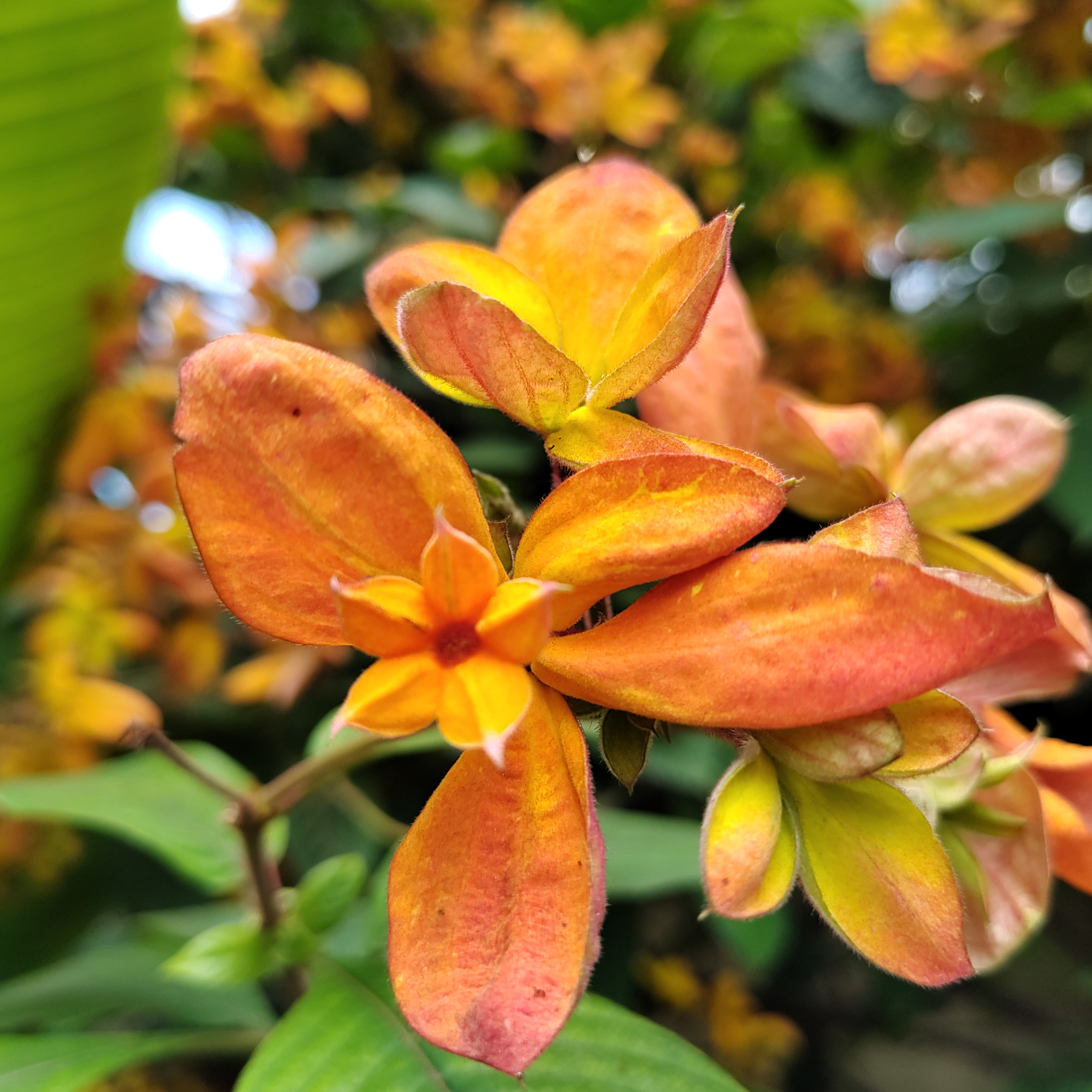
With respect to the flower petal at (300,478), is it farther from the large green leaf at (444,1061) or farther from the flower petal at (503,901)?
the large green leaf at (444,1061)

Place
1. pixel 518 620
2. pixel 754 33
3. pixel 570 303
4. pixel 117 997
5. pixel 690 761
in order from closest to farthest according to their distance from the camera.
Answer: pixel 518 620, pixel 570 303, pixel 117 997, pixel 690 761, pixel 754 33

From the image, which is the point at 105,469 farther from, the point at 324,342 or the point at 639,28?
the point at 639,28

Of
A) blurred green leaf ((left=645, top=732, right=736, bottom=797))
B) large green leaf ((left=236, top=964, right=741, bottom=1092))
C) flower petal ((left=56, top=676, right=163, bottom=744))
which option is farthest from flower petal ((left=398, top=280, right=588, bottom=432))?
flower petal ((left=56, top=676, right=163, bottom=744))

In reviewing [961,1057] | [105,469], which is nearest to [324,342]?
[105,469]

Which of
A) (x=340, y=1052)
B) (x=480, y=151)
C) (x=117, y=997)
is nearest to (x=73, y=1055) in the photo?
(x=117, y=997)

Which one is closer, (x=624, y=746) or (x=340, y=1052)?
(x=624, y=746)

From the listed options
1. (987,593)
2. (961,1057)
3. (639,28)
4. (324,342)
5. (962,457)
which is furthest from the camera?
(961,1057)

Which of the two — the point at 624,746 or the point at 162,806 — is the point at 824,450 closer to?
the point at 624,746
